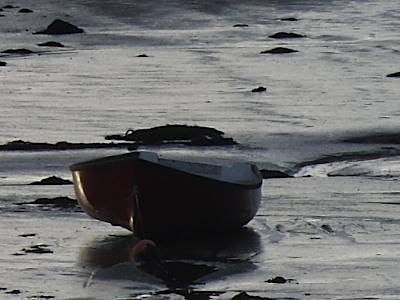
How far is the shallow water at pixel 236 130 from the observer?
40.7 ft

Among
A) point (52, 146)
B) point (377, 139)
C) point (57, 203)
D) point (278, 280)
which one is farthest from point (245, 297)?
point (377, 139)

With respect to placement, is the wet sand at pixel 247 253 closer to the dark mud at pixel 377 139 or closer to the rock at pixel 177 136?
the dark mud at pixel 377 139

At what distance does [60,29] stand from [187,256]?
32.2m

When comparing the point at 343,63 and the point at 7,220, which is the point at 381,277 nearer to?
the point at 7,220

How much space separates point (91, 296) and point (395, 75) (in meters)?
19.1

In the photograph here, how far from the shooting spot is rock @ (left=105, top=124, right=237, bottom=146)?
20875 millimetres

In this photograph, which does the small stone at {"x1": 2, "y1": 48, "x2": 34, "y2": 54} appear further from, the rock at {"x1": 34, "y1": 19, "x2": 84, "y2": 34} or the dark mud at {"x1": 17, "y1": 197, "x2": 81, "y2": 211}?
the dark mud at {"x1": 17, "y1": 197, "x2": 81, "y2": 211}

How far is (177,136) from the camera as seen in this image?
70.0 ft

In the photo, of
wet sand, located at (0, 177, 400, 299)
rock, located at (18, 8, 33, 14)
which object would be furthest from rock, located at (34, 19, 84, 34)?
wet sand, located at (0, 177, 400, 299)

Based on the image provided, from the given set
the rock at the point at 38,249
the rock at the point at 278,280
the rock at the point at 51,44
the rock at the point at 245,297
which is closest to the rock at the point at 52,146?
the rock at the point at 38,249

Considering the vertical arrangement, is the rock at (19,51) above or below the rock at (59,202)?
below

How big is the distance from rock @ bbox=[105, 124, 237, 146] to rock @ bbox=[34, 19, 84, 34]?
23.2m

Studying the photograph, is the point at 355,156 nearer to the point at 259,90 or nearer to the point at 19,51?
the point at 259,90

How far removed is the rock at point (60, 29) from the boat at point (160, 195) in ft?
101
